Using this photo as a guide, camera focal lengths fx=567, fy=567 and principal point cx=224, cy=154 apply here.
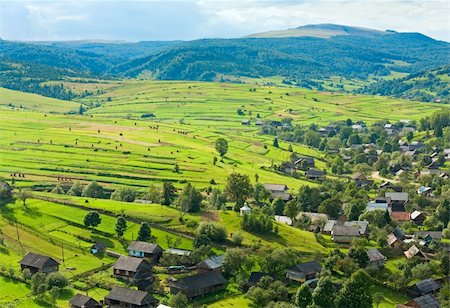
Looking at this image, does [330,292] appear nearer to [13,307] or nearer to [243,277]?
[243,277]

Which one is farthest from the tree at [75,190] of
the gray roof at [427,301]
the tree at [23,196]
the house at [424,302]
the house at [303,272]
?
the gray roof at [427,301]

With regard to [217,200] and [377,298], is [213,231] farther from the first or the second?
[377,298]

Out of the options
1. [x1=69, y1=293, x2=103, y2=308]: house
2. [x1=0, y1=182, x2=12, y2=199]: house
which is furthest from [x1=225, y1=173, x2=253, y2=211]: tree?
[x1=69, y1=293, x2=103, y2=308]: house

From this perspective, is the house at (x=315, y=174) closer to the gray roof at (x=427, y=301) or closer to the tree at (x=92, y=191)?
the tree at (x=92, y=191)

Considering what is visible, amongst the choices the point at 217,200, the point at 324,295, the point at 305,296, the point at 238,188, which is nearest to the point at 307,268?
the point at 305,296

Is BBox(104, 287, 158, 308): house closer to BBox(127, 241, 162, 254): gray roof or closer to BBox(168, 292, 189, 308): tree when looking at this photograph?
BBox(168, 292, 189, 308): tree
